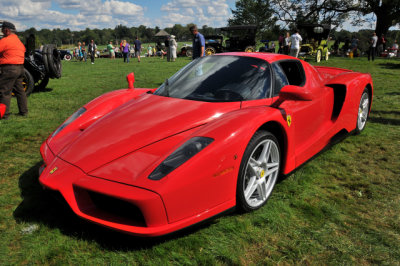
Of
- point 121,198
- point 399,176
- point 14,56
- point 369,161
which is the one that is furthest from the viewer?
point 14,56

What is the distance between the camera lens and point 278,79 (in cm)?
295

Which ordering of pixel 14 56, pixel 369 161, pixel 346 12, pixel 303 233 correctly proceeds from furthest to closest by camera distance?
1. pixel 346 12
2. pixel 14 56
3. pixel 369 161
4. pixel 303 233

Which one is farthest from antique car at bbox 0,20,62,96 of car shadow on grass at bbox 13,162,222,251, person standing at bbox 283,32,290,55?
person standing at bbox 283,32,290,55

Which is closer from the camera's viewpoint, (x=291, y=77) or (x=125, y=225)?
(x=125, y=225)

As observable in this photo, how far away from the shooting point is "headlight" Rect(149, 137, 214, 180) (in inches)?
72.3

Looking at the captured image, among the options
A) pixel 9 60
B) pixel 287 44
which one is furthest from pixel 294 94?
pixel 287 44

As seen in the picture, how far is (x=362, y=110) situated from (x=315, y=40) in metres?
16.8

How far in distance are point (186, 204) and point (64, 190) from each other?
32.2 inches

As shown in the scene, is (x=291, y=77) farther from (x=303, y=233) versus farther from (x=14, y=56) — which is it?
(x=14, y=56)

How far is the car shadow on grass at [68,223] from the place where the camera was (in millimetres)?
1968

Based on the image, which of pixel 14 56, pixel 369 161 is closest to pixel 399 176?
pixel 369 161

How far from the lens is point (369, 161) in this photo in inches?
134

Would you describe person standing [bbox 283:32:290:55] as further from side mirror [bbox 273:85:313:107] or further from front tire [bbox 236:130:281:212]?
front tire [bbox 236:130:281:212]

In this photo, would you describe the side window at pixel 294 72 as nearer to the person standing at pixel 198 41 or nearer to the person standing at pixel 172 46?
the person standing at pixel 198 41
